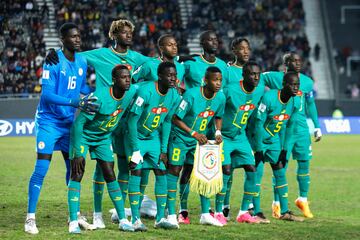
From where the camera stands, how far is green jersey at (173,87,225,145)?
38.2 ft

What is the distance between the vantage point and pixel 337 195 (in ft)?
52.3

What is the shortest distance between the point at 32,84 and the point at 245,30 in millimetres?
12930

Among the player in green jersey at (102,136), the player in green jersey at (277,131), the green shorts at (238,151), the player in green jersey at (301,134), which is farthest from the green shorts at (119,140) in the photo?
the player in green jersey at (301,134)

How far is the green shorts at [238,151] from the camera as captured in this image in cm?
1209

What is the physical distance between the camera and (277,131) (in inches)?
499

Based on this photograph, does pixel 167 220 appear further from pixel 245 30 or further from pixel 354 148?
pixel 245 30

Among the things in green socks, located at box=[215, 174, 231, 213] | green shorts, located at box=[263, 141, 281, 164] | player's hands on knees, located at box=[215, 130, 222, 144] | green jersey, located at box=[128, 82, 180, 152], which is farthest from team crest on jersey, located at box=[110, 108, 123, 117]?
green shorts, located at box=[263, 141, 281, 164]

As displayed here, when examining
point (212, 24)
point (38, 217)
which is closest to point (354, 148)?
point (212, 24)

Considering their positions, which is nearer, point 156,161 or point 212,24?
point 156,161

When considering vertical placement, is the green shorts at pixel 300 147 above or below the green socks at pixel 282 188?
above

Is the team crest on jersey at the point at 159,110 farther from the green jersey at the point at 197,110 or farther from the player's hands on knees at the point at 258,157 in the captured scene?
the player's hands on knees at the point at 258,157

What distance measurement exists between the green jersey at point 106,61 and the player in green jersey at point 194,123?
965mm

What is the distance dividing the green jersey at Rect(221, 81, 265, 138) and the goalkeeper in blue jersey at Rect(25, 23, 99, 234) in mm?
2319

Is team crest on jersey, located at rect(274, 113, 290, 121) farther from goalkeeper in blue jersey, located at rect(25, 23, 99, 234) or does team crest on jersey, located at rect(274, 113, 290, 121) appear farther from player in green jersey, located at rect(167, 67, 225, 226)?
goalkeeper in blue jersey, located at rect(25, 23, 99, 234)
